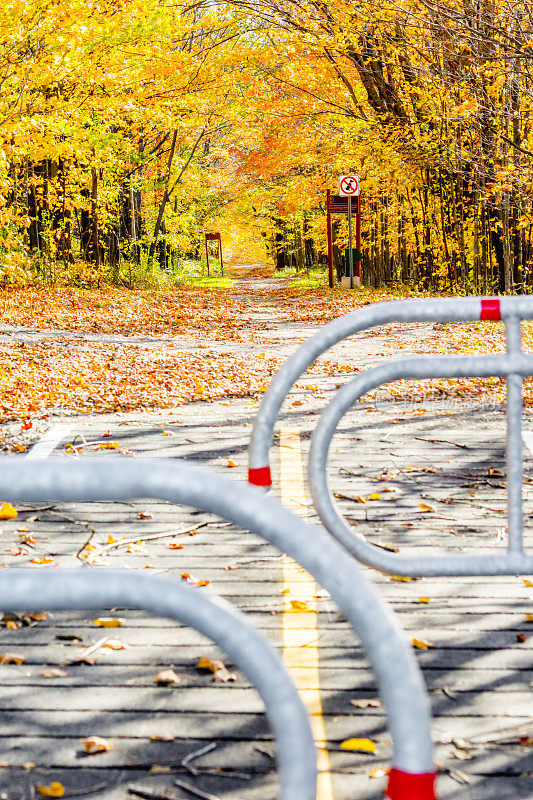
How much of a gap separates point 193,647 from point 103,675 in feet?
1.42

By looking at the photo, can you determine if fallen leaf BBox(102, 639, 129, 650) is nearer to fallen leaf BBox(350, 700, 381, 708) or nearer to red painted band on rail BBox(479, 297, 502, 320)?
fallen leaf BBox(350, 700, 381, 708)

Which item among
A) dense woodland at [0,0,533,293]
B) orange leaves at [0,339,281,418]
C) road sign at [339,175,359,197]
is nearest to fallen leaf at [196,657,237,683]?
orange leaves at [0,339,281,418]

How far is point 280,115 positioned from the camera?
85.4ft

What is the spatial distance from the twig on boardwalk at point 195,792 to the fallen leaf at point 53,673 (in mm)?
914

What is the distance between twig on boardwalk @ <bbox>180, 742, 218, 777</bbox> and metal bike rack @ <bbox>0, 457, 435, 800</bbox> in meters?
1.40

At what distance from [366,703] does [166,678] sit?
0.79 meters

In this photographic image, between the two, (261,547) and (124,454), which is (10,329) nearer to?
(124,454)

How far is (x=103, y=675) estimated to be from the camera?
3555mm

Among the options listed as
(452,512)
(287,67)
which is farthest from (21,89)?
(452,512)

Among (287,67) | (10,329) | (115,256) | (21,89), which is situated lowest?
(10,329)

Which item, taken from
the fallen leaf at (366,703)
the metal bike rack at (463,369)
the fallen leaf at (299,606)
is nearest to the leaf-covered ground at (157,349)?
the fallen leaf at (299,606)

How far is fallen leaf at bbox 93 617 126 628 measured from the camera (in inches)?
159

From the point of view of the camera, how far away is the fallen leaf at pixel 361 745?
3.00m

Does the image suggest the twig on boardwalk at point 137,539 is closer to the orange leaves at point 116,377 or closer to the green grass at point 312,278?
the orange leaves at point 116,377
